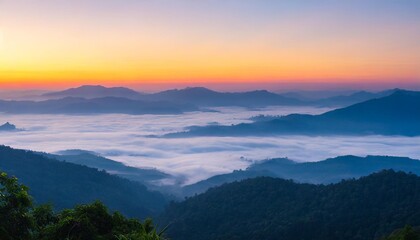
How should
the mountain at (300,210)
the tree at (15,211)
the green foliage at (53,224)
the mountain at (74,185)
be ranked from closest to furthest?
the green foliage at (53,224)
the tree at (15,211)
the mountain at (300,210)
the mountain at (74,185)

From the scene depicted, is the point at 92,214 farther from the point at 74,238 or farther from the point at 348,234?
the point at 348,234

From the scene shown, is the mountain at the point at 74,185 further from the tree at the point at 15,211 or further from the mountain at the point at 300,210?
the tree at the point at 15,211

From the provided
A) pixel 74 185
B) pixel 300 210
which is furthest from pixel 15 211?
pixel 74 185

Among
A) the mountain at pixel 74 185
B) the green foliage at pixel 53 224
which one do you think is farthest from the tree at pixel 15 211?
the mountain at pixel 74 185

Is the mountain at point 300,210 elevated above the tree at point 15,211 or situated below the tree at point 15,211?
below

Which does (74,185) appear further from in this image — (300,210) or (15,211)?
(15,211)

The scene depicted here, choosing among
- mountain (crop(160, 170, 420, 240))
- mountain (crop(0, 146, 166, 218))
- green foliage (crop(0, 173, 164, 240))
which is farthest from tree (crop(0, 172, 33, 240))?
mountain (crop(0, 146, 166, 218))

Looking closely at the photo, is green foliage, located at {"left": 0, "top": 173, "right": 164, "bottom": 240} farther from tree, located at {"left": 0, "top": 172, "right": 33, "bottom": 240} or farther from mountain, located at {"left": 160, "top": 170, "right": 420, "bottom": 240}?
mountain, located at {"left": 160, "top": 170, "right": 420, "bottom": 240}
